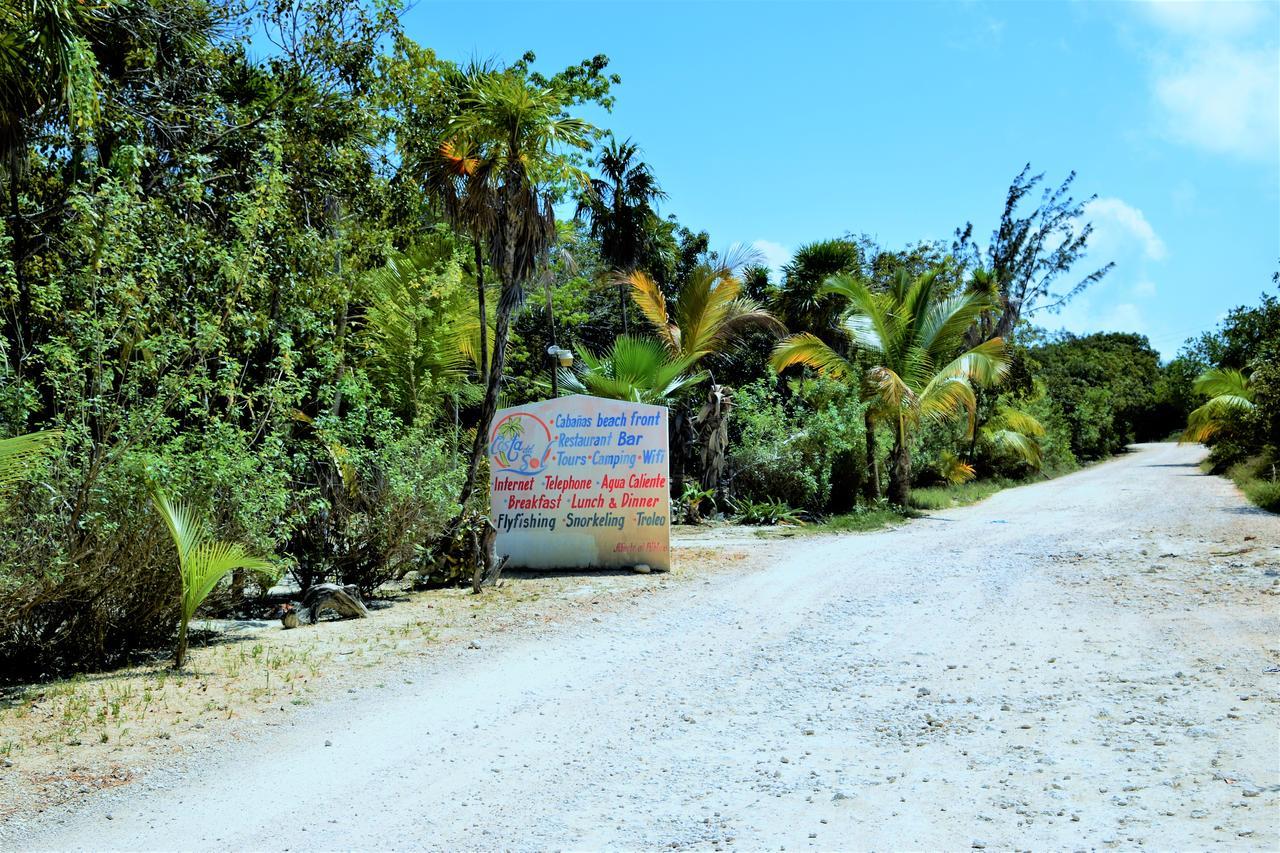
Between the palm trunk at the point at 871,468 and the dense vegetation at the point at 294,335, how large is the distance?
69mm

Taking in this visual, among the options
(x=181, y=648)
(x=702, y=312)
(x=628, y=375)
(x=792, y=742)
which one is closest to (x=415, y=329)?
(x=628, y=375)

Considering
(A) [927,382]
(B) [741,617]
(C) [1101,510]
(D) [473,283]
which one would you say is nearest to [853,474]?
(A) [927,382]

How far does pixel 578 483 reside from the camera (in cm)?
1277

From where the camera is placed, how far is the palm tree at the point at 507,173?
11.1m

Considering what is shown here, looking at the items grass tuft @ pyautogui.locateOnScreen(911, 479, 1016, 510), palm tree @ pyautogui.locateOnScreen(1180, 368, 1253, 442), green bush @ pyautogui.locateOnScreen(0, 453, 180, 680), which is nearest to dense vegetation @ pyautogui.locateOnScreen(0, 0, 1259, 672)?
green bush @ pyautogui.locateOnScreen(0, 453, 180, 680)

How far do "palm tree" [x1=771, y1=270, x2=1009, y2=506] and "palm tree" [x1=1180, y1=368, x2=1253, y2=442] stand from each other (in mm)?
12763

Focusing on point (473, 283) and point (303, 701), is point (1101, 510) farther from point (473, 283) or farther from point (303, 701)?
point (303, 701)

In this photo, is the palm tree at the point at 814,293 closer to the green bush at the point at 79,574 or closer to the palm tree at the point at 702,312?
the palm tree at the point at 702,312

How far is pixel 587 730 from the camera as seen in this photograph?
5953mm

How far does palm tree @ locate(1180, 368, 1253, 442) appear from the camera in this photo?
99.8ft

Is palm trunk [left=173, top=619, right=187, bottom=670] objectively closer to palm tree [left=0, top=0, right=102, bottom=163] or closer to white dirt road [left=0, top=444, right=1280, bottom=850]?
white dirt road [left=0, top=444, right=1280, bottom=850]

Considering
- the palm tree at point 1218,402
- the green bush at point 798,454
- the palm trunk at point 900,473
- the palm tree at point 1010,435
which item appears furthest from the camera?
the palm tree at point 1010,435

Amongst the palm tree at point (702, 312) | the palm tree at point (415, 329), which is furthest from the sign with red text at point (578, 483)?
the palm tree at point (702, 312)

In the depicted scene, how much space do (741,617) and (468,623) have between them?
2627mm
